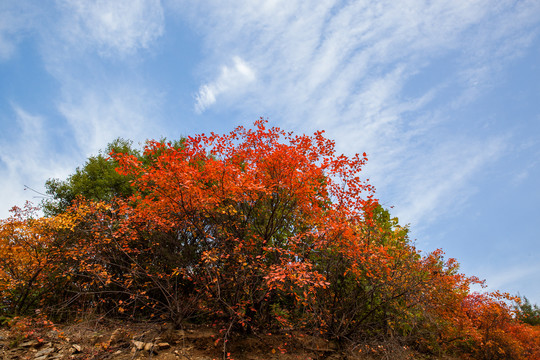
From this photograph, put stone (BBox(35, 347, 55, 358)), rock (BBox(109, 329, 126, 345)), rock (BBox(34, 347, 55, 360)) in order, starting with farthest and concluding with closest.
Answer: rock (BBox(109, 329, 126, 345)), stone (BBox(35, 347, 55, 358)), rock (BBox(34, 347, 55, 360))

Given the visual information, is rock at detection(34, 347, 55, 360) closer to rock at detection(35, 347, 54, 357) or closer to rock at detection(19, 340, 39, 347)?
rock at detection(35, 347, 54, 357)

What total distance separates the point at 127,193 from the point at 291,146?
12.5m

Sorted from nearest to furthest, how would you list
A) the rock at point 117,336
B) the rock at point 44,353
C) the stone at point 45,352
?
1. the rock at point 44,353
2. the stone at point 45,352
3. the rock at point 117,336

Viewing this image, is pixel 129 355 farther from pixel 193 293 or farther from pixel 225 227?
pixel 225 227

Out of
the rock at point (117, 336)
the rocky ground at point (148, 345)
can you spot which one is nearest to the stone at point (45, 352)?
the rocky ground at point (148, 345)

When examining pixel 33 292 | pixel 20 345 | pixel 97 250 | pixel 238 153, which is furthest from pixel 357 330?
pixel 33 292

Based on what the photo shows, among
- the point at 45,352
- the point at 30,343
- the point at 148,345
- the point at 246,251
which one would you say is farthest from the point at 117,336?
the point at 246,251

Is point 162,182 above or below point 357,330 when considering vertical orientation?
above

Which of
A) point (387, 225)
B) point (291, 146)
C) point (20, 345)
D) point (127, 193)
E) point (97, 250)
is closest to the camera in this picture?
point (20, 345)

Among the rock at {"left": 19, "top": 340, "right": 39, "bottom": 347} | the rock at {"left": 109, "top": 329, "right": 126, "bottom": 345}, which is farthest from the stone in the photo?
the rock at {"left": 109, "top": 329, "right": 126, "bottom": 345}

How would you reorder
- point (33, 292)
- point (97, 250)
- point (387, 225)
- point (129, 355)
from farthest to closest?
point (387, 225) < point (33, 292) < point (97, 250) < point (129, 355)

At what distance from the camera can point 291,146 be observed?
6.95 meters

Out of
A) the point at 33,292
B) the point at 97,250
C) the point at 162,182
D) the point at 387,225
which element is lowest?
the point at 33,292

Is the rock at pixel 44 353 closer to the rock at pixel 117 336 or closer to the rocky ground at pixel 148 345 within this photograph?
the rocky ground at pixel 148 345
